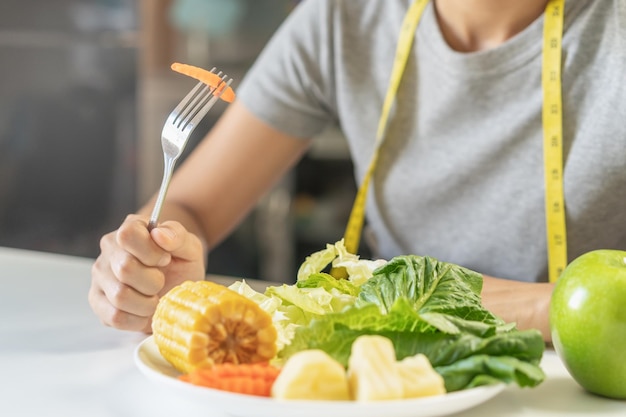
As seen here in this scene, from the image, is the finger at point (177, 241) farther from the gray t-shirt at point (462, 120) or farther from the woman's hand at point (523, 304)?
the gray t-shirt at point (462, 120)

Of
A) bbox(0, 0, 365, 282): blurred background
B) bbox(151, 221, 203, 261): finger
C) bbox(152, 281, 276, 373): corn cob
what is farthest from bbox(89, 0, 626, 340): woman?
bbox(0, 0, 365, 282): blurred background

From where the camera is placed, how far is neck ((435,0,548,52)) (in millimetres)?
1541

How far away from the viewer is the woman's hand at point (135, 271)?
110 centimetres

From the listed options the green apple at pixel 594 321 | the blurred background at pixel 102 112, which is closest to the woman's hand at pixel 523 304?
the green apple at pixel 594 321

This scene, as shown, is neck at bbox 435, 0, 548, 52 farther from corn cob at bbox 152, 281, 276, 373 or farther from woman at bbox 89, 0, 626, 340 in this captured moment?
corn cob at bbox 152, 281, 276, 373

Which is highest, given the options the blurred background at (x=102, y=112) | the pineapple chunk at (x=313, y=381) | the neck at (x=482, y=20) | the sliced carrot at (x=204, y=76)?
the neck at (x=482, y=20)

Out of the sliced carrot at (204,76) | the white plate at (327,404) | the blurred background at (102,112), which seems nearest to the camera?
the white plate at (327,404)

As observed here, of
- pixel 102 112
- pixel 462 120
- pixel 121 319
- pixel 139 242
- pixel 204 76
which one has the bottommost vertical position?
pixel 102 112

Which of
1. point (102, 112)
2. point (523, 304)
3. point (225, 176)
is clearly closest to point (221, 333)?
point (523, 304)

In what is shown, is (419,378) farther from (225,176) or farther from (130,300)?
(225,176)

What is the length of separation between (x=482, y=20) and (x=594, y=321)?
87 cm

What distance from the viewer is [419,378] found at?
73 cm

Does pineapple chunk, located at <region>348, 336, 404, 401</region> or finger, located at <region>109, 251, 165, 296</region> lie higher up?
pineapple chunk, located at <region>348, 336, 404, 401</region>

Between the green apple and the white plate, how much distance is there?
115mm
